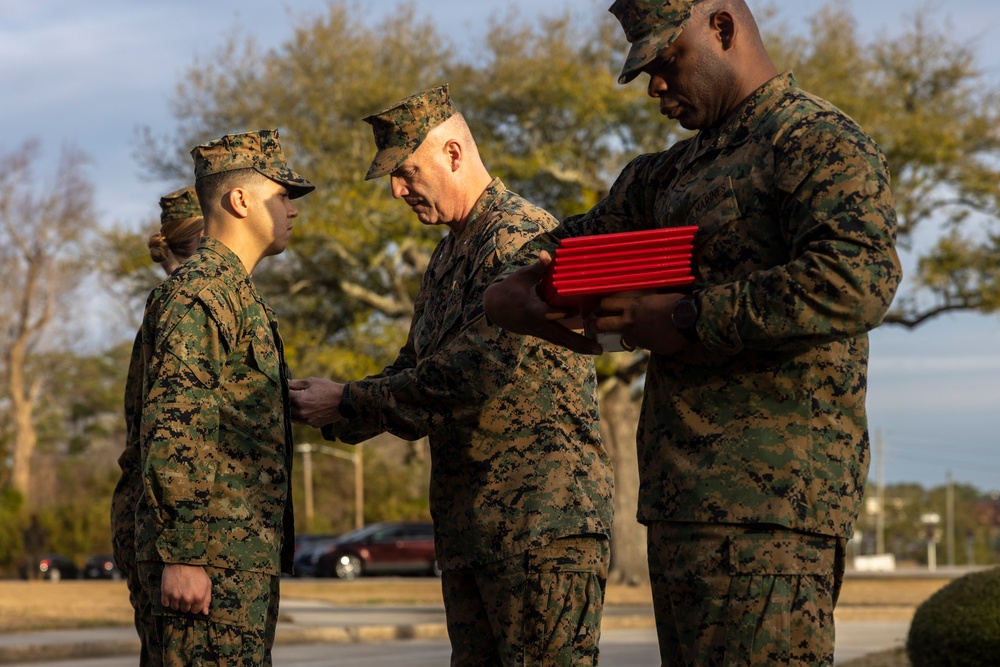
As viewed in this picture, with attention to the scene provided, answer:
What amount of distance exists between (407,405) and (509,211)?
2.32ft

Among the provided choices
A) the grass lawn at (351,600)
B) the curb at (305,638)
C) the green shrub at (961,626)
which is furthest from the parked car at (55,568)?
the green shrub at (961,626)

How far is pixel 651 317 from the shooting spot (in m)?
2.87

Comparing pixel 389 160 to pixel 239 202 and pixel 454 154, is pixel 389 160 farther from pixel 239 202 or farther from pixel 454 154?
pixel 239 202

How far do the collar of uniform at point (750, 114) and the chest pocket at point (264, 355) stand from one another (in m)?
1.75

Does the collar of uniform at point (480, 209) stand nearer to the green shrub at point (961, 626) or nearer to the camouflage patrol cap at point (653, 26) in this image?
the camouflage patrol cap at point (653, 26)

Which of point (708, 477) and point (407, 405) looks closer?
point (708, 477)

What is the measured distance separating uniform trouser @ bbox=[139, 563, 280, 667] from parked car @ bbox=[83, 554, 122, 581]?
4073 cm

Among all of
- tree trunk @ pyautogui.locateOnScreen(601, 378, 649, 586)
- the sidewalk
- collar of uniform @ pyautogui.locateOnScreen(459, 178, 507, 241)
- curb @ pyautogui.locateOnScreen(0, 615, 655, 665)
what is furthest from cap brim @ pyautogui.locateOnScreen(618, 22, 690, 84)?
tree trunk @ pyautogui.locateOnScreen(601, 378, 649, 586)

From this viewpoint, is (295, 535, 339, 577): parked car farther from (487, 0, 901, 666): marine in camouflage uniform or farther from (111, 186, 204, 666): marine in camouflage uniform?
(487, 0, 901, 666): marine in camouflage uniform

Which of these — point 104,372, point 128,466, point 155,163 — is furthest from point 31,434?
point 128,466

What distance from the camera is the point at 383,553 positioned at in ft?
125

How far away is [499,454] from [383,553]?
34.5 metres

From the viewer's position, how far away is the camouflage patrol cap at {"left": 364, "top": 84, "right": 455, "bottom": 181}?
4465mm

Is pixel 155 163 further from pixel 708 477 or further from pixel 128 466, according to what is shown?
pixel 708 477
